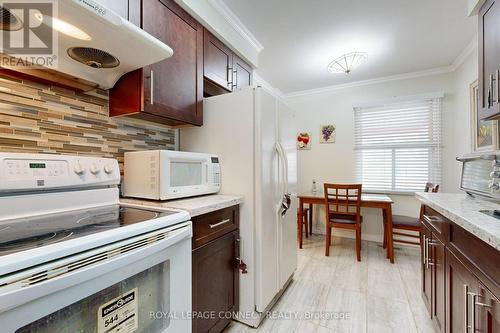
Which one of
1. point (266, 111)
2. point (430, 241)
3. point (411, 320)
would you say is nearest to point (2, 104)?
point (266, 111)

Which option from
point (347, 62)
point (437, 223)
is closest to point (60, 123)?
point (437, 223)

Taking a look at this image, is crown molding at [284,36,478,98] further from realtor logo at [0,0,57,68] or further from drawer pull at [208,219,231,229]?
realtor logo at [0,0,57,68]

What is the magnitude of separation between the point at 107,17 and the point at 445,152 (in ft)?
12.4

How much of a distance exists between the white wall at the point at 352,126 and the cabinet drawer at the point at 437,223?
1.73 meters

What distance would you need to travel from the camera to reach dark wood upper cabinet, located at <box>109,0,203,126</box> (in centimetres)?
128

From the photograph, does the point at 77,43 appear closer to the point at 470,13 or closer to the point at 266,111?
the point at 266,111

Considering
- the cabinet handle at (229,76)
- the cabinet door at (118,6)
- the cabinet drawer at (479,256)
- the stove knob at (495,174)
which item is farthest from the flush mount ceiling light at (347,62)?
the cabinet door at (118,6)

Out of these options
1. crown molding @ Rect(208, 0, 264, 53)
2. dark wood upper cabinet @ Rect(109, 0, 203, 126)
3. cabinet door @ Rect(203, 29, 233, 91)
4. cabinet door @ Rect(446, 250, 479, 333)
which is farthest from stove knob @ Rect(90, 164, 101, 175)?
cabinet door @ Rect(446, 250, 479, 333)

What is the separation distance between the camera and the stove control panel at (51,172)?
0.89 meters

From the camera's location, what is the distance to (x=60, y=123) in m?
1.20

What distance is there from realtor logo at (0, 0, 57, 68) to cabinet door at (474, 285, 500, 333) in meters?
1.74

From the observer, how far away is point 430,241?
1461 millimetres

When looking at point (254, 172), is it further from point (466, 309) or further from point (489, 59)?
point (489, 59)

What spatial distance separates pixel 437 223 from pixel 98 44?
1.98 meters
